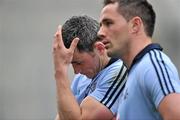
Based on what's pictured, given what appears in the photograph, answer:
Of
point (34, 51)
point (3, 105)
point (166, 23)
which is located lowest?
point (3, 105)

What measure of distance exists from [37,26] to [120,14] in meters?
3.02

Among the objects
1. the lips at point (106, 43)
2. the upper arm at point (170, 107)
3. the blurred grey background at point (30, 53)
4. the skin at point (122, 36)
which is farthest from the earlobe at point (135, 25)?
the blurred grey background at point (30, 53)

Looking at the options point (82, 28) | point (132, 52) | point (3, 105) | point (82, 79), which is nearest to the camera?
point (132, 52)

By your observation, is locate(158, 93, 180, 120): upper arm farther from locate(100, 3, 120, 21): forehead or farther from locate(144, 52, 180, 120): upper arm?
locate(100, 3, 120, 21): forehead

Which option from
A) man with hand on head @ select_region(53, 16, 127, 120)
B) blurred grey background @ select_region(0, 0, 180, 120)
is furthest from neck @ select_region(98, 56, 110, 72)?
blurred grey background @ select_region(0, 0, 180, 120)

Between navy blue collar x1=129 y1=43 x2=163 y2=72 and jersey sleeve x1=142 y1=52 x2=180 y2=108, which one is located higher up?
navy blue collar x1=129 y1=43 x2=163 y2=72

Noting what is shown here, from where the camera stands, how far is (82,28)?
261cm

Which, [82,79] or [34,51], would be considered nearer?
[82,79]

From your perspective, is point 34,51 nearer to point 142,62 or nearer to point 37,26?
point 37,26

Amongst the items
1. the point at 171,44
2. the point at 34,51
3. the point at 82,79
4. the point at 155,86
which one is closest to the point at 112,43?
the point at 155,86

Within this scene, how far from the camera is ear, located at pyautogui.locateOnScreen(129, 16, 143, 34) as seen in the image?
2184 mm

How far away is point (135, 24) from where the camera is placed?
2.19m

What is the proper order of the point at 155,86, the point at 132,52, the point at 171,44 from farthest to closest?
the point at 171,44 → the point at 132,52 → the point at 155,86

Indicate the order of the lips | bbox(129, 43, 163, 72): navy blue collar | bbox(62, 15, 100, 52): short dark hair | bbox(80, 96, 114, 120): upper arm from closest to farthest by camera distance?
1. bbox(129, 43, 163, 72): navy blue collar
2. the lips
3. bbox(80, 96, 114, 120): upper arm
4. bbox(62, 15, 100, 52): short dark hair
